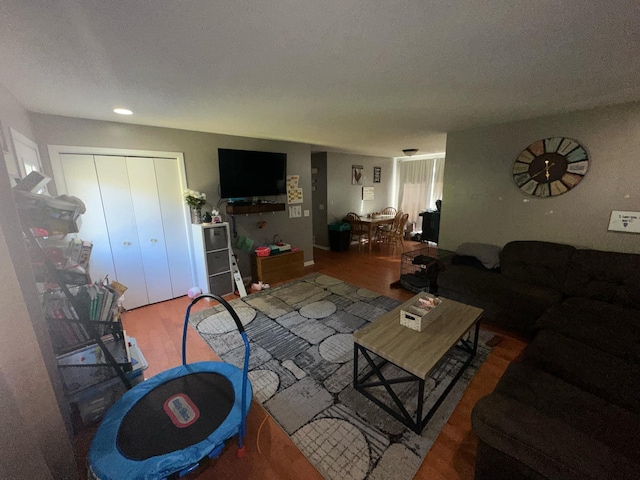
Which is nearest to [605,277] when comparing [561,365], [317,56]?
[561,365]

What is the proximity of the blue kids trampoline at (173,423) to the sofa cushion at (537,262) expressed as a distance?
10.0 feet

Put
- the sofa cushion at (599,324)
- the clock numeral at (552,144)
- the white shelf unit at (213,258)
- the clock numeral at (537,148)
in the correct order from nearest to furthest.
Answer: the sofa cushion at (599,324), the clock numeral at (552,144), the clock numeral at (537,148), the white shelf unit at (213,258)

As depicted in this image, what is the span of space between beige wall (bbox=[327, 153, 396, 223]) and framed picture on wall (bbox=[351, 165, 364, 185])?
0.27ft

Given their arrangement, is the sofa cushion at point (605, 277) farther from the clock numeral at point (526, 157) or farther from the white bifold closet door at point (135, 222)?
the white bifold closet door at point (135, 222)

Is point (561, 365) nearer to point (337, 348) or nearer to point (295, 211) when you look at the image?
point (337, 348)

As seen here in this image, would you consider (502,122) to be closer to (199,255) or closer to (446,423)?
(446,423)

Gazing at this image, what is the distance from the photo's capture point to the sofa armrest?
937 mm

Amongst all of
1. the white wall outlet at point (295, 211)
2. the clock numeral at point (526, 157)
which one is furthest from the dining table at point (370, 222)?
the clock numeral at point (526, 157)

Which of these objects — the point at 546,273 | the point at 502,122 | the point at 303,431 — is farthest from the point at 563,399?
the point at 502,122

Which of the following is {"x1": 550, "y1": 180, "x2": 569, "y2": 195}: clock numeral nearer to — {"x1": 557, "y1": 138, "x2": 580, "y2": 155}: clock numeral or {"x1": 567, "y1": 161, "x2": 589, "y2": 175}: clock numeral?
{"x1": 567, "y1": 161, "x2": 589, "y2": 175}: clock numeral

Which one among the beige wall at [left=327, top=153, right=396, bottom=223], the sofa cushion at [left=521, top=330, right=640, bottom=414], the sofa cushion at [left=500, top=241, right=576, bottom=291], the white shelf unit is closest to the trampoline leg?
the sofa cushion at [left=521, top=330, right=640, bottom=414]

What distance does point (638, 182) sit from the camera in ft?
7.69

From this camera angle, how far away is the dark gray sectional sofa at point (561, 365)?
1.03 metres

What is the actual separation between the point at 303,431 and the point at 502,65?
2.58 m
